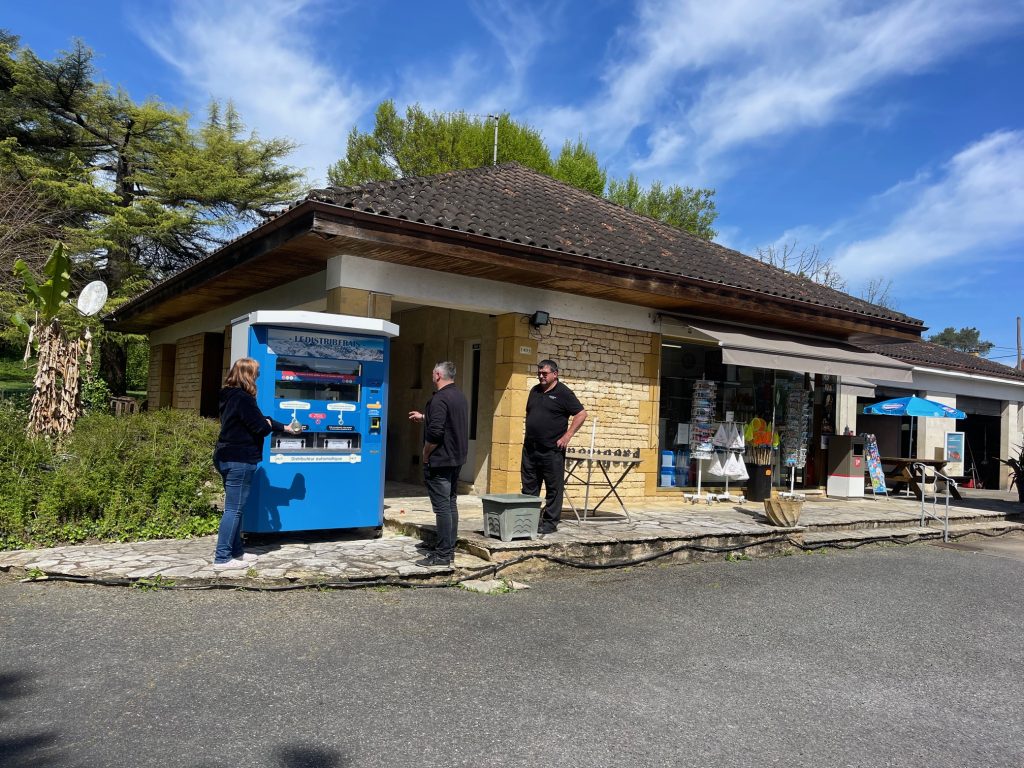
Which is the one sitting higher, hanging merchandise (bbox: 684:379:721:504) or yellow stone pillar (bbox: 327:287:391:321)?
yellow stone pillar (bbox: 327:287:391:321)

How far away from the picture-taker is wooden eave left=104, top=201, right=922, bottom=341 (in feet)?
25.8

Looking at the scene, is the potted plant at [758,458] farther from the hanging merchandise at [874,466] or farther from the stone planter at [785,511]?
the stone planter at [785,511]

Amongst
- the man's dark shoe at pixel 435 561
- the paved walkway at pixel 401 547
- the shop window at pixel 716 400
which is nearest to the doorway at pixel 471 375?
the paved walkway at pixel 401 547

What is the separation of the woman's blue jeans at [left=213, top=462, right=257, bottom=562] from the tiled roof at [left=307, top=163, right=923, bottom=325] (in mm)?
2964

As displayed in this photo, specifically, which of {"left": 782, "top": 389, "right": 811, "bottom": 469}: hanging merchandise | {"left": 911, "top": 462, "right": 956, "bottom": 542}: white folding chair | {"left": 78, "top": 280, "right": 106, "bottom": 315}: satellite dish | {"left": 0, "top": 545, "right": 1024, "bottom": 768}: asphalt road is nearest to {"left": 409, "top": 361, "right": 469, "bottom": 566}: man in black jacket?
{"left": 0, "top": 545, "right": 1024, "bottom": 768}: asphalt road

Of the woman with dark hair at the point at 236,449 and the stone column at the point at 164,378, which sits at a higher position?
the stone column at the point at 164,378

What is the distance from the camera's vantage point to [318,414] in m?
6.64

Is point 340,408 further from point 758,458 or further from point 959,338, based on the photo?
point 959,338

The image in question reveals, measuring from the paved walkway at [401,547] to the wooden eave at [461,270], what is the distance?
297 cm

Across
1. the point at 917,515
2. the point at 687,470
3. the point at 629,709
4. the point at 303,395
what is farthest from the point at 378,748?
Answer: the point at 917,515

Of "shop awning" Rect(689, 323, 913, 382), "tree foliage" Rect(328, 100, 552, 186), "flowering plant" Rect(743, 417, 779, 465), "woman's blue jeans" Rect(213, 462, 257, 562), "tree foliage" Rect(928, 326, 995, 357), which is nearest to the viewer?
"woman's blue jeans" Rect(213, 462, 257, 562)

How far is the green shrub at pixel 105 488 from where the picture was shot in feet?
21.7

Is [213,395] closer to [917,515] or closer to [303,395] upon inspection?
[303,395]

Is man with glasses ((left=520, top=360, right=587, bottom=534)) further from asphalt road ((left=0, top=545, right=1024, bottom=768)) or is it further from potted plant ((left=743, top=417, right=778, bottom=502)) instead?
potted plant ((left=743, top=417, right=778, bottom=502))
